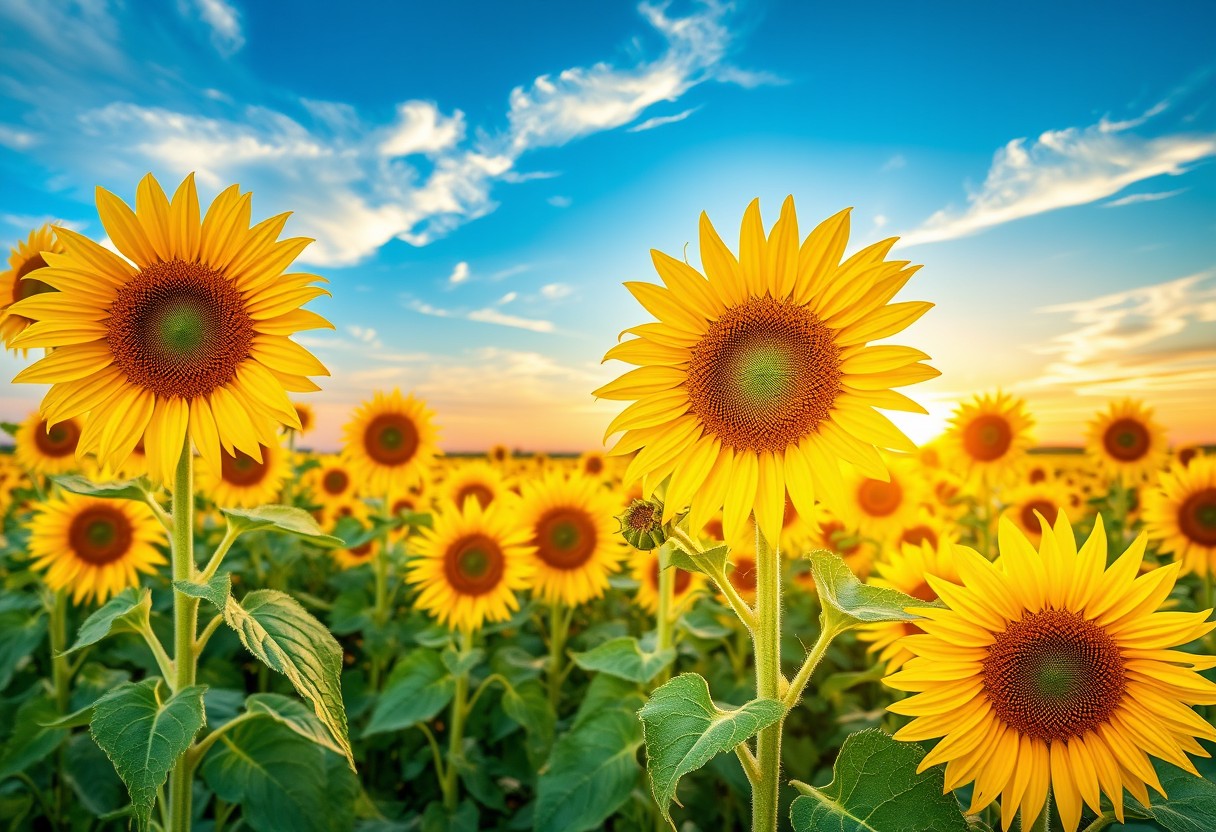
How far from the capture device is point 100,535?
5211 mm

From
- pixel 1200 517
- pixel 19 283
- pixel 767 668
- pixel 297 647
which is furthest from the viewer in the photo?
pixel 1200 517

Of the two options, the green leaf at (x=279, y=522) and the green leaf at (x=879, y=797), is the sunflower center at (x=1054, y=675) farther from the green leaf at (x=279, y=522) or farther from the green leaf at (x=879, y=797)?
the green leaf at (x=279, y=522)

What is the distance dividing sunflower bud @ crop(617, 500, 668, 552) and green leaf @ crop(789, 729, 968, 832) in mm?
802

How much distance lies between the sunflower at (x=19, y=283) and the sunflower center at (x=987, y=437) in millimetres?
7908

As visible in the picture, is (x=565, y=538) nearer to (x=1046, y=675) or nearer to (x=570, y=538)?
(x=570, y=538)

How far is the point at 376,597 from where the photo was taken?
6250 mm

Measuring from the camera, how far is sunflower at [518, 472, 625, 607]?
5.36 meters

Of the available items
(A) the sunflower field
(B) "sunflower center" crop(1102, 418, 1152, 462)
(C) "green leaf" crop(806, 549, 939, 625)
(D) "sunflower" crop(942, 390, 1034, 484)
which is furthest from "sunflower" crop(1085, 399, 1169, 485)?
(C) "green leaf" crop(806, 549, 939, 625)

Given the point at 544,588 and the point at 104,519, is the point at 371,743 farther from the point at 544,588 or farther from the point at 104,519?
the point at 104,519

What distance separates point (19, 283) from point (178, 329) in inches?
52.7

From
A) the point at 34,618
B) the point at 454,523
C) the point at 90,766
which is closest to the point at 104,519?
the point at 34,618

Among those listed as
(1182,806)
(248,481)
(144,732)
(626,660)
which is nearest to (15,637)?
(248,481)

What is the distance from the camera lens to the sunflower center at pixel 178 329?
2748mm

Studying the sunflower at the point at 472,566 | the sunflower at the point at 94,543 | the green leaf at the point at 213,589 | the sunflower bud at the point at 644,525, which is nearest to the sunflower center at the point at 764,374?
the sunflower bud at the point at 644,525
